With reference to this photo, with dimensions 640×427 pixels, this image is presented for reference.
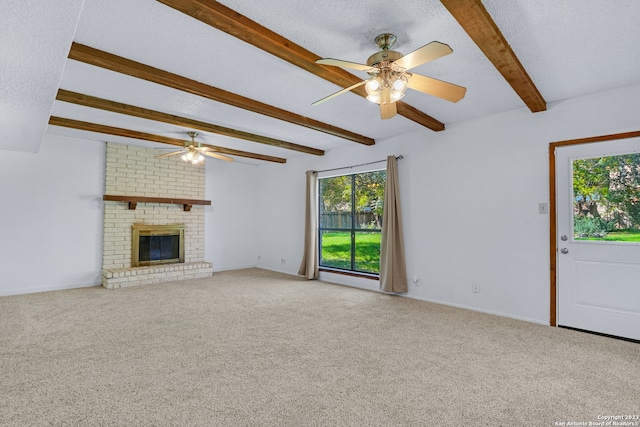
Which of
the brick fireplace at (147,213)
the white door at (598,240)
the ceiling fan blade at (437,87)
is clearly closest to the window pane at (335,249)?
the brick fireplace at (147,213)

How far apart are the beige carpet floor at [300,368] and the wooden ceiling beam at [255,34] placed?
2401 mm

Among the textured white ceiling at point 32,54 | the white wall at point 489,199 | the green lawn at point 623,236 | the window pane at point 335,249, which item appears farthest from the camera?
the window pane at point 335,249

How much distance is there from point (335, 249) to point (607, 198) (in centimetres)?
404

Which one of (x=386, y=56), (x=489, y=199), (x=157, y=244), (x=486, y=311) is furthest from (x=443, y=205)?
(x=157, y=244)

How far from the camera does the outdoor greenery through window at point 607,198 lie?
10.2 ft

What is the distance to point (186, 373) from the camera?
2.40 m

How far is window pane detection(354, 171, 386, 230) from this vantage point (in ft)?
17.8

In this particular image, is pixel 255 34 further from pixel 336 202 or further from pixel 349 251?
pixel 349 251

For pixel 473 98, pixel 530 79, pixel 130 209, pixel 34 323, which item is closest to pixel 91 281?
pixel 130 209

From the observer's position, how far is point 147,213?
19.7ft

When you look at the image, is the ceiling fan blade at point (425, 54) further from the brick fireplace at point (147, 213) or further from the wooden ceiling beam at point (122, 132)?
the brick fireplace at point (147, 213)

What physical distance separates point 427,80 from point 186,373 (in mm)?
2831

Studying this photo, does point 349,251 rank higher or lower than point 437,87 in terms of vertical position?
lower

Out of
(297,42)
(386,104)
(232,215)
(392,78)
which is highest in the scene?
(297,42)
